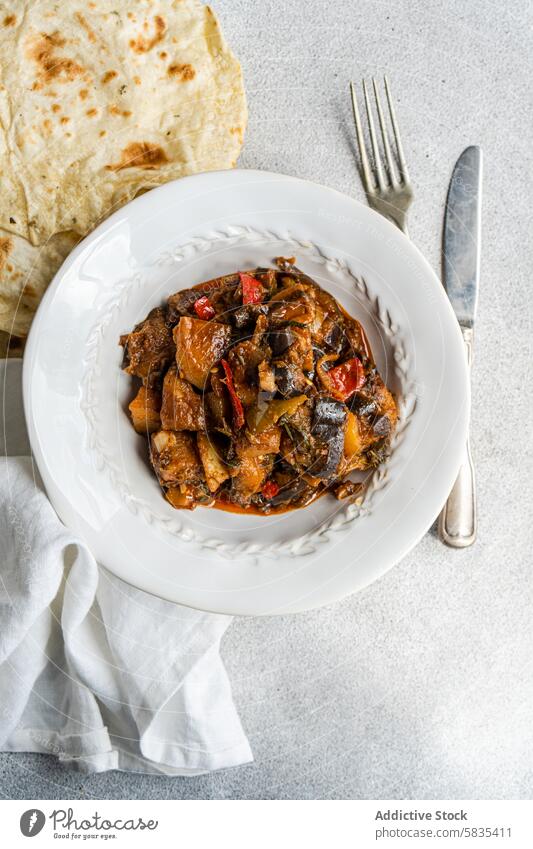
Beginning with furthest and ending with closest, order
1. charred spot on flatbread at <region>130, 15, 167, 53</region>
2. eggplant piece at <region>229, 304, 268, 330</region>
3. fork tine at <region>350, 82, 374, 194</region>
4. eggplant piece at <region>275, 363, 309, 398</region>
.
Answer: fork tine at <region>350, 82, 374, 194</region>, charred spot on flatbread at <region>130, 15, 167, 53</region>, eggplant piece at <region>229, 304, 268, 330</region>, eggplant piece at <region>275, 363, 309, 398</region>

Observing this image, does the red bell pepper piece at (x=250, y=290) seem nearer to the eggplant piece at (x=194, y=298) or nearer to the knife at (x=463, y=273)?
the eggplant piece at (x=194, y=298)

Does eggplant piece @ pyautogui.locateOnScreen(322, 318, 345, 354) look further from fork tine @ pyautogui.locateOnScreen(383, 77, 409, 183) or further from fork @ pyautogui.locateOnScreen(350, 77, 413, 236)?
fork tine @ pyautogui.locateOnScreen(383, 77, 409, 183)

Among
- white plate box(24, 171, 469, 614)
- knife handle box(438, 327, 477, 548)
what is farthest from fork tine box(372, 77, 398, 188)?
knife handle box(438, 327, 477, 548)

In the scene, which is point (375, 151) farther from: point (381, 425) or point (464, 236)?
point (381, 425)

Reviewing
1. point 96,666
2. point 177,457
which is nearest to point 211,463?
point 177,457

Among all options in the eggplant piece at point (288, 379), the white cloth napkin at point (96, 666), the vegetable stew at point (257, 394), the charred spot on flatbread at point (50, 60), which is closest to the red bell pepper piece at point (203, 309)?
the vegetable stew at point (257, 394)
